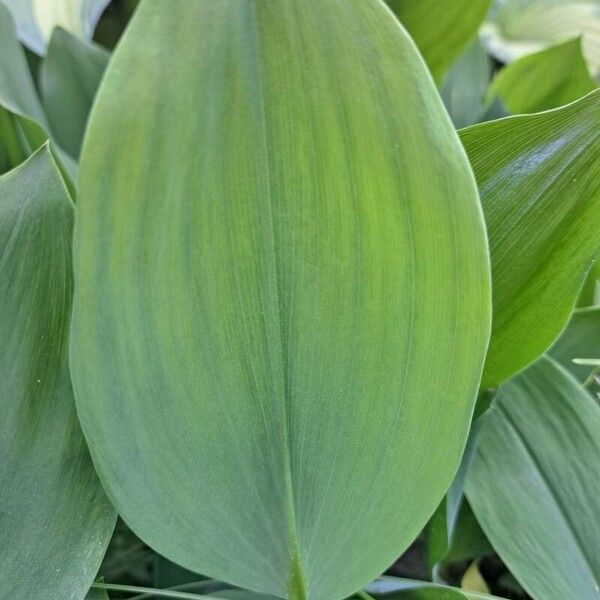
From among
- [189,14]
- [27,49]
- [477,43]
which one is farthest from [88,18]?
[189,14]

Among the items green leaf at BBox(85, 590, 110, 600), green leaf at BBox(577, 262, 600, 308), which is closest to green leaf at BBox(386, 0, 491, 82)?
green leaf at BBox(577, 262, 600, 308)

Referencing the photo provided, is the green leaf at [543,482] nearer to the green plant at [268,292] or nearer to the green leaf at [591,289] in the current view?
the green plant at [268,292]

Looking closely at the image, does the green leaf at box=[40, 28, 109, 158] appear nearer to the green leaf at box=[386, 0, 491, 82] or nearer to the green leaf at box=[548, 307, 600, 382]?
the green leaf at box=[386, 0, 491, 82]

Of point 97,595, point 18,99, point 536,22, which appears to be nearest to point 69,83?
point 18,99

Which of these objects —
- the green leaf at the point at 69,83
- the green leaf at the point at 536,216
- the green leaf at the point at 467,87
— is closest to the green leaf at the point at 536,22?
the green leaf at the point at 467,87

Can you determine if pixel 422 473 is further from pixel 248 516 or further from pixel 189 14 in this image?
pixel 189 14
